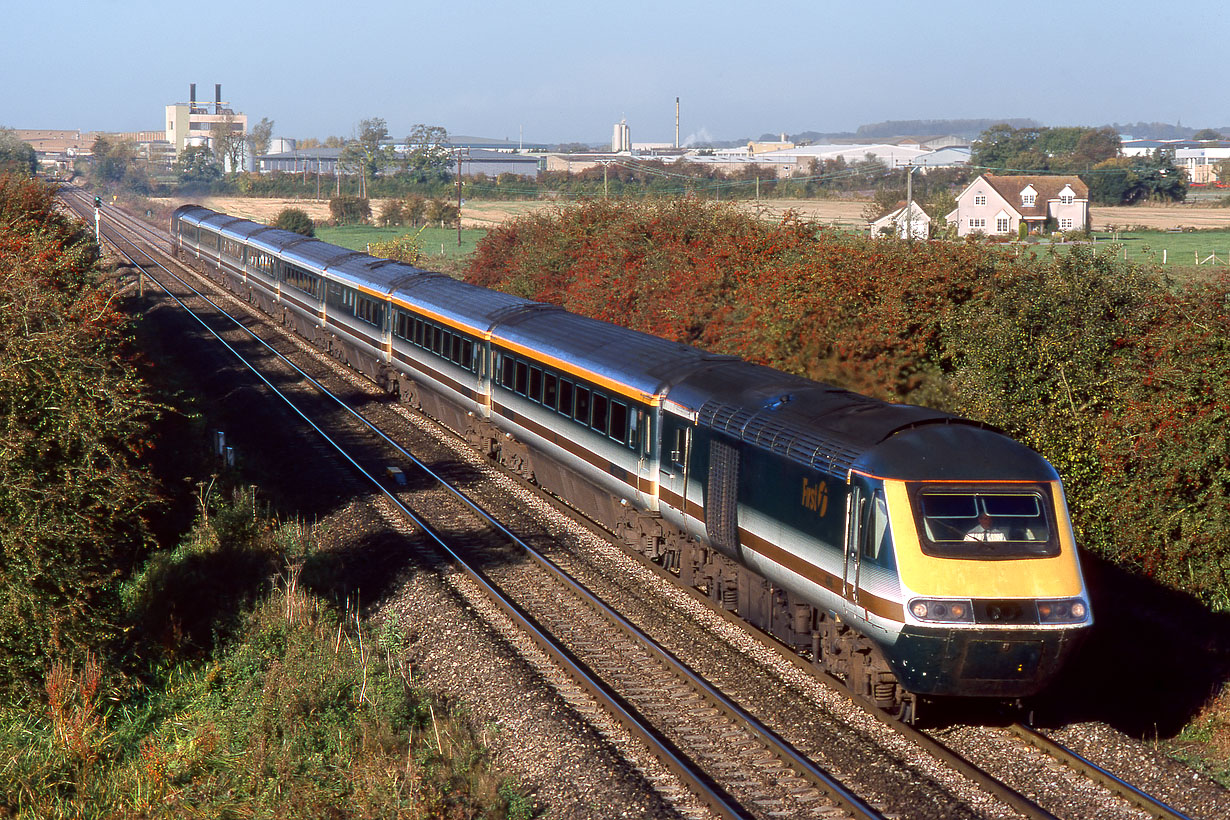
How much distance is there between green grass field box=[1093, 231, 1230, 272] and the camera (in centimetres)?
3872

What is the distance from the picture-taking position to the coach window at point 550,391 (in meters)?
18.0

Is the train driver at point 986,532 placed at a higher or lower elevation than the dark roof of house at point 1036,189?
lower

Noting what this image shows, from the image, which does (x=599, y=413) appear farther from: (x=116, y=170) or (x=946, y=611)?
(x=116, y=170)

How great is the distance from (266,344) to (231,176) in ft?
410

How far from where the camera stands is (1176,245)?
47.3 m

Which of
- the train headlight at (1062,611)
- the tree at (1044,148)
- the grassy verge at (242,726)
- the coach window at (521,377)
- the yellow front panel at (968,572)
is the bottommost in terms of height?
the grassy verge at (242,726)

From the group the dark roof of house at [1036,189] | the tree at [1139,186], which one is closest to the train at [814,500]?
the dark roof of house at [1036,189]

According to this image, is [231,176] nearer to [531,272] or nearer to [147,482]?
[531,272]

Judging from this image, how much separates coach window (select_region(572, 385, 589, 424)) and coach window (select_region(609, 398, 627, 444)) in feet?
3.14

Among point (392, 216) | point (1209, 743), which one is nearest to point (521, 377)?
point (1209, 743)

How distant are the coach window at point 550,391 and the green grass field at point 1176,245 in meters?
24.6

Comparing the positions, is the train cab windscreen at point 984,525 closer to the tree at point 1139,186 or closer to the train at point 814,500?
the train at point 814,500

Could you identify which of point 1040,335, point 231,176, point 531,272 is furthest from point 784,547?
point 231,176

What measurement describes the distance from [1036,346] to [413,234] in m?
67.6
